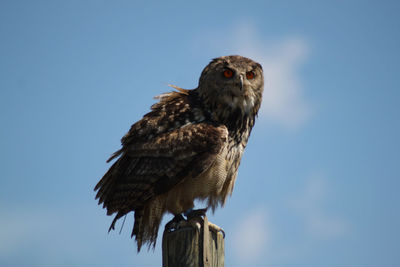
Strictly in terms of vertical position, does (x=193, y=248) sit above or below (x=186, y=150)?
below

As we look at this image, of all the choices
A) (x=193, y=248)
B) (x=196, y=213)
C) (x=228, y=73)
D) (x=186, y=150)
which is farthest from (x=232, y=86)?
(x=193, y=248)

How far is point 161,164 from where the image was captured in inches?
169

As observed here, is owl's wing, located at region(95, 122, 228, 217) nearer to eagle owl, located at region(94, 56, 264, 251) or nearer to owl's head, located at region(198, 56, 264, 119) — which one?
eagle owl, located at region(94, 56, 264, 251)

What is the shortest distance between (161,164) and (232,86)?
40.9 inches

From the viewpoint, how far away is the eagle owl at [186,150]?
166 inches

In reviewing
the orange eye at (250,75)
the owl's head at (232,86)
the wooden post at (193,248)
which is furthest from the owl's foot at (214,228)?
the orange eye at (250,75)

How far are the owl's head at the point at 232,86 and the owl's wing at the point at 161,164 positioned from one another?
343 mm

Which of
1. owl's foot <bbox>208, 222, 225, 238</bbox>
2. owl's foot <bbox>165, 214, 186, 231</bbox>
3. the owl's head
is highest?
the owl's head

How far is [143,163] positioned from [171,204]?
45 centimetres

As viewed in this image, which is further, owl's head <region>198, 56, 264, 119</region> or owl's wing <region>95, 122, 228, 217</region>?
owl's head <region>198, 56, 264, 119</region>

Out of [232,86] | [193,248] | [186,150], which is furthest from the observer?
[232,86]

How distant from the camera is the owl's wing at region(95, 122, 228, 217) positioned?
420cm

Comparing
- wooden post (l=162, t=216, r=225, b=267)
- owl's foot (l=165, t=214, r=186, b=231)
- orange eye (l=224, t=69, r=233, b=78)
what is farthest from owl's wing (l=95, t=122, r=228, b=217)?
wooden post (l=162, t=216, r=225, b=267)

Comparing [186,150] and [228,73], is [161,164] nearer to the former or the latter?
[186,150]
